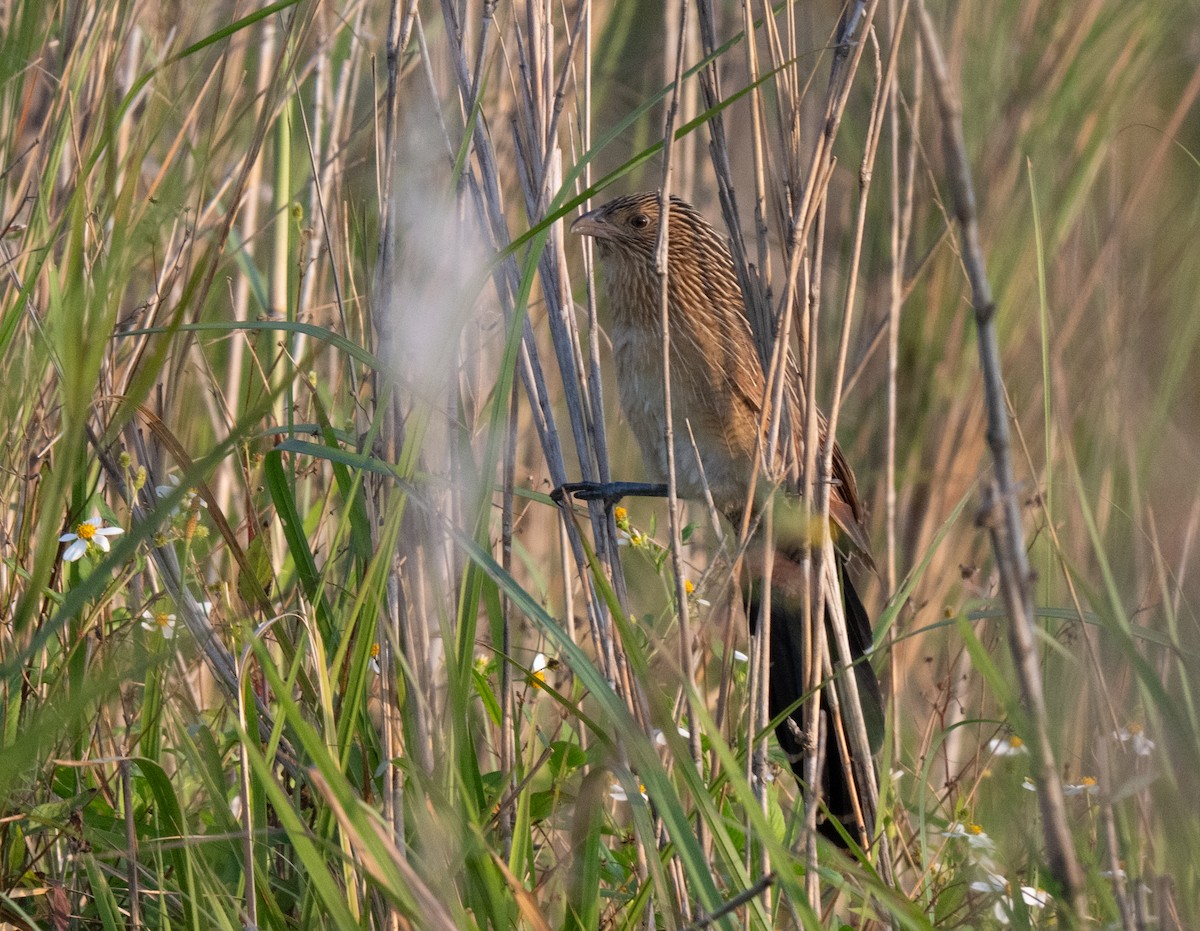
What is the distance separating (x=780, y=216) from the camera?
66.0 inches

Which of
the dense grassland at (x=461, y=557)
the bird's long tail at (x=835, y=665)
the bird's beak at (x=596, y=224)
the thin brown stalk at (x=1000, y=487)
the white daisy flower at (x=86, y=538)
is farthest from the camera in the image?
the bird's beak at (x=596, y=224)

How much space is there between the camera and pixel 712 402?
2.49m

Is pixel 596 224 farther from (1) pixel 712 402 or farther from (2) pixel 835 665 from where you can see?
(2) pixel 835 665

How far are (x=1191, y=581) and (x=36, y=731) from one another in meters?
1.38

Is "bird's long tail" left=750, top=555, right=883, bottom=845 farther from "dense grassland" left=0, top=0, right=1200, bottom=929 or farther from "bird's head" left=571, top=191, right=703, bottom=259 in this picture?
"bird's head" left=571, top=191, right=703, bottom=259

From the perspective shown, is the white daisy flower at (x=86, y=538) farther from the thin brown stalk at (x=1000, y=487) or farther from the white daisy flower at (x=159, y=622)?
the thin brown stalk at (x=1000, y=487)

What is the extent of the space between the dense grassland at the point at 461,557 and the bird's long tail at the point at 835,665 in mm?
82

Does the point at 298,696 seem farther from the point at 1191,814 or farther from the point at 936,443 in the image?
the point at 936,443

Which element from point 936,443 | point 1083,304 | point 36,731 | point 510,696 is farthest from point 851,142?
point 36,731

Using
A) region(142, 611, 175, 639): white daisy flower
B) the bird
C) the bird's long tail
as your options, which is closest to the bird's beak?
the bird

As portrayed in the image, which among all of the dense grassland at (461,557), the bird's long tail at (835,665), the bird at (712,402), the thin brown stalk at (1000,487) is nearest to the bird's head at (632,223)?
the bird at (712,402)

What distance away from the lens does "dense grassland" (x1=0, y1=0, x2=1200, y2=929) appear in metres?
1.20

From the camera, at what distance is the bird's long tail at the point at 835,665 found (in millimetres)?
1979

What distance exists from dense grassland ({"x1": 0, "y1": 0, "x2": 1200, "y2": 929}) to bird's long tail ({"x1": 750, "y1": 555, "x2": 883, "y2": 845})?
82 millimetres
